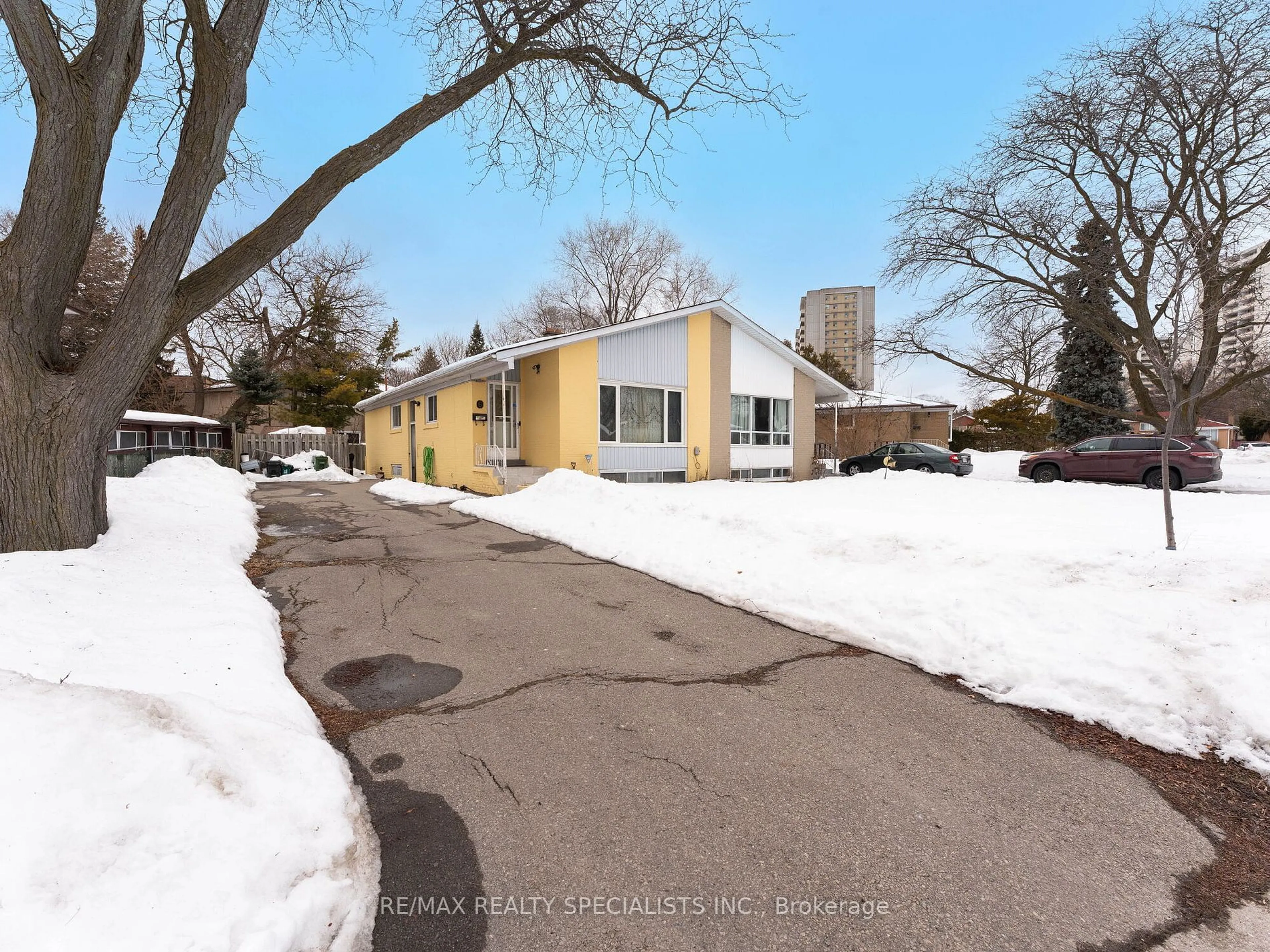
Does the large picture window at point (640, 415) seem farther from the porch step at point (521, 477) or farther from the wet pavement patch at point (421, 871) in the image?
the wet pavement patch at point (421, 871)

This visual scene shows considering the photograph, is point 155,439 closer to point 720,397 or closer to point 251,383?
point 251,383

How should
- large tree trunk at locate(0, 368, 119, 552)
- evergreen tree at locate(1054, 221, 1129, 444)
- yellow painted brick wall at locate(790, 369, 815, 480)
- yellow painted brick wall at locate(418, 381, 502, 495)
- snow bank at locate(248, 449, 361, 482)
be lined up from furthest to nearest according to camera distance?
evergreen tree at locate(1054, 221, 1129, 444) → snow bank at locate(248, 449, 361, 482) → yellow painted brick wall at locate(790, 369, 815, 480) → yellow painted brick wall at locate(418, 381, 502, 495) → large tree trunk at locate(0, 368, 119, 552)

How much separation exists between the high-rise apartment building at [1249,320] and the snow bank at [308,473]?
2191 cm

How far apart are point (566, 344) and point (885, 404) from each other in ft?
83.7

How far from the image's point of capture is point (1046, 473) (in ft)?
59.6

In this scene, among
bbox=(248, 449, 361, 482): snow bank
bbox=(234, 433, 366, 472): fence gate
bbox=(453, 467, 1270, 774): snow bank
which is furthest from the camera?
bbox=(234, 433, 366, 472): fence gate

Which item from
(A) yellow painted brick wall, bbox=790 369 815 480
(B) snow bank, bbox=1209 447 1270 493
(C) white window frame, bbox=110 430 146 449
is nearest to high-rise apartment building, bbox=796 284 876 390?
(B) snow bank, bbox=1209 447 1270 493

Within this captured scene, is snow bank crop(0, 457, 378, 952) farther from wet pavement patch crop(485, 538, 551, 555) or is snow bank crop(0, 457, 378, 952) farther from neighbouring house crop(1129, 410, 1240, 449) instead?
neighbouring house crop(1129, 410, 1240, 449)

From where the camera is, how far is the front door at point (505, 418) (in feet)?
48.9

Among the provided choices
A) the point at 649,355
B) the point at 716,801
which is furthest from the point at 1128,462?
the point at 716,801

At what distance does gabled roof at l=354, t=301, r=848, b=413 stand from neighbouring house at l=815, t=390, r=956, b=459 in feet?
31.5

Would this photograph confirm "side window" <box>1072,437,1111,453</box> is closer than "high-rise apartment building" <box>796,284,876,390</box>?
Yes

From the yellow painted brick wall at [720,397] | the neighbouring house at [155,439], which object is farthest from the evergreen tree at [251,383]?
the yellow painted brick wall at [720,397]

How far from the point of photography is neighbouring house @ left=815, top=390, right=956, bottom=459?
3133 centimetres
